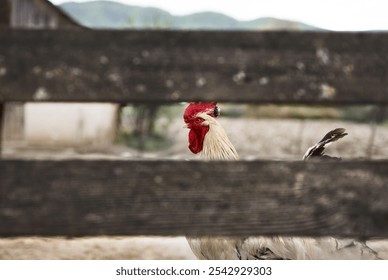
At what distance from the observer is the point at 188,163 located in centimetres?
149

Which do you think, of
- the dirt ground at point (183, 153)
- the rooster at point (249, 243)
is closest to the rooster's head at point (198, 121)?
the rooster at point (249, 243)

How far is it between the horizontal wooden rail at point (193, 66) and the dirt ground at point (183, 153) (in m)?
1.90

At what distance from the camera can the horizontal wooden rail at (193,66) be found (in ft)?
4.75

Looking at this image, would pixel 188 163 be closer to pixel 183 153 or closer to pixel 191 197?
pixel 191 197

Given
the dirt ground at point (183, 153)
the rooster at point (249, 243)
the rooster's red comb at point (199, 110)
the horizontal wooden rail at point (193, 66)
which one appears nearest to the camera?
the horizontal wooden rail at point (193, 66)

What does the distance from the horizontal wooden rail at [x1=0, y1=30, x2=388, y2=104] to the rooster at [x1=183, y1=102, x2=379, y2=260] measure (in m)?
1.68

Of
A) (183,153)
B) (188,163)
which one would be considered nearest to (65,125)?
(183,153)

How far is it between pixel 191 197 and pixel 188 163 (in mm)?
99

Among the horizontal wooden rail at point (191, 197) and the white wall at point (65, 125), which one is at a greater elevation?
the horizontal wooden rail at point (191, 197)

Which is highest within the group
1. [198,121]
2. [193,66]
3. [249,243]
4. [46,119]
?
[193,66]

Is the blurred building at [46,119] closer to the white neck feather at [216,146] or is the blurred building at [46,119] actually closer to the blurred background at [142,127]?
the blurred background at [142,127]

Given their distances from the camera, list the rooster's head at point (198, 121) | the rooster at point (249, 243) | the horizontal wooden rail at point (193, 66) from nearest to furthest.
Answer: the horizontal wooden rail at point (193, 66) < the rooster at point (249, 243) < the rooster's head at point (198, 121)

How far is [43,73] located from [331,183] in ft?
2.92

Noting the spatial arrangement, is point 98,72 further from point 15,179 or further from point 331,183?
point 331,183
